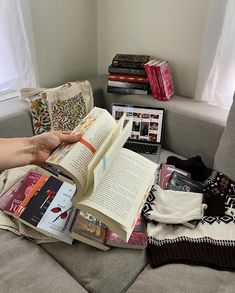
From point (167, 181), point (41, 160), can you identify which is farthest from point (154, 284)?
point (41, 160)

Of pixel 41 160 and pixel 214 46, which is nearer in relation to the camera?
pixel 41 160

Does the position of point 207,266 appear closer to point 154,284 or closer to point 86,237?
point 154,284

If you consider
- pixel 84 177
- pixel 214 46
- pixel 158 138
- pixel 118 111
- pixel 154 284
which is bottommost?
pixel 154 284

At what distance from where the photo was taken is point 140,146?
154cm

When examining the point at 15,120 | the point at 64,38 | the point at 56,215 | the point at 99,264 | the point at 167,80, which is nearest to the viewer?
the point at 99,264

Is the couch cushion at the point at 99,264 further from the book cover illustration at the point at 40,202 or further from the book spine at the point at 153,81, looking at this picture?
the book spine at the point at 153,81

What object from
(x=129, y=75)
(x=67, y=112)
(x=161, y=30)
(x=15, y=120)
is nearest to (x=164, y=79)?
(x=129, y=75)

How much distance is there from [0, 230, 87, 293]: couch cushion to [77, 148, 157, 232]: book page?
27 cm

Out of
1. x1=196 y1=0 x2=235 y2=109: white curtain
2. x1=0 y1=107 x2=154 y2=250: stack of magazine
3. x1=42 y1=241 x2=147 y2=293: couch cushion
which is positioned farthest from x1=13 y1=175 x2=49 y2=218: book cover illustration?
x1=196 y1=0 x2=235 y2=109: white curtain

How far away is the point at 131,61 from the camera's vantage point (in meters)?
1.63

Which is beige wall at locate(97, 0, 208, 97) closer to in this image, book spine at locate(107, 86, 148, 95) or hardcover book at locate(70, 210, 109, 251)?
book spine at locate(107, 86, 148, 95)

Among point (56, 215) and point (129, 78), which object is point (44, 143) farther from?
point (129, 78)

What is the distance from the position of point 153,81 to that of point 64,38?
2.23 feet

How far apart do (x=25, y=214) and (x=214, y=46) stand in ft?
4.11
